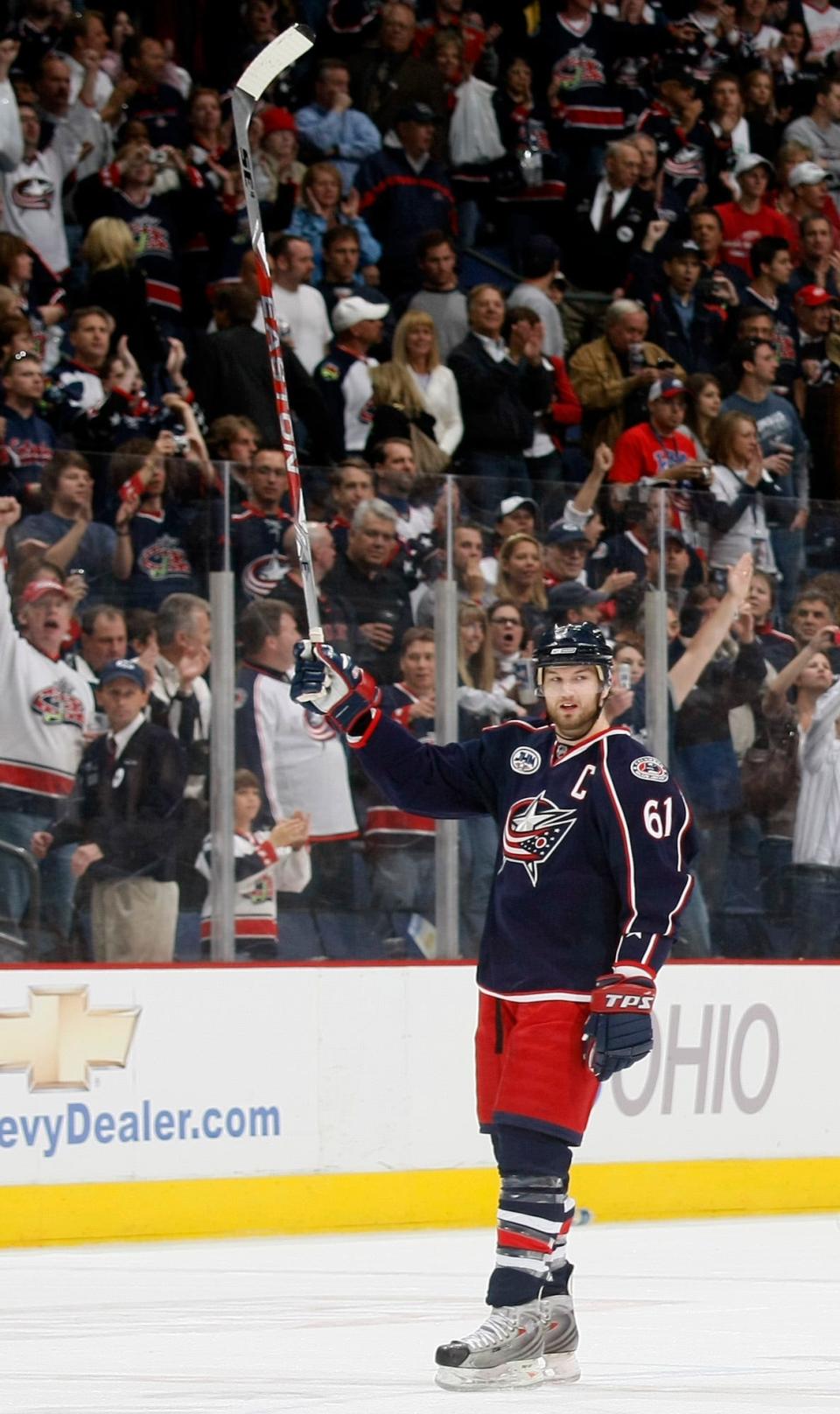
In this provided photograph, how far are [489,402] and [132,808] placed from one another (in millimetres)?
2981

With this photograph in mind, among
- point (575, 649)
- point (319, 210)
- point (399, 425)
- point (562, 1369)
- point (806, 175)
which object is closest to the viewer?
point (562, 1369)

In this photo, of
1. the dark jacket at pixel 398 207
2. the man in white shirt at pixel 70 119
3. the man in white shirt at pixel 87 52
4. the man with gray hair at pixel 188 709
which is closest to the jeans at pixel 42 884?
the man with gray hair at pixel 188 709

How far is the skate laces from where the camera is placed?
4.34 metres

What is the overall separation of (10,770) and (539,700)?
184cm

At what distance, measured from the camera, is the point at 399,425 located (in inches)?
347

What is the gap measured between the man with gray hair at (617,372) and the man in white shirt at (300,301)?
3.95ft

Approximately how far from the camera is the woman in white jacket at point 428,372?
361 inches

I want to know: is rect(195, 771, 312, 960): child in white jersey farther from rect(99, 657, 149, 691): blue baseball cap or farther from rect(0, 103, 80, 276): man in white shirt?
rect(0, 103, 80, 276): man in white shirt

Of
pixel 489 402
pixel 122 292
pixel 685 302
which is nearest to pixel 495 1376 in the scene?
pixel 122 292

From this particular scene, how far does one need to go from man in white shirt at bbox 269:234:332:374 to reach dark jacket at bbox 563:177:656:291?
2040 mm

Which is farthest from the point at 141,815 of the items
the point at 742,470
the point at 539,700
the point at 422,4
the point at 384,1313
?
the point at 422,4

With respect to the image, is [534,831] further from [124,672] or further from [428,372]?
[428,372]

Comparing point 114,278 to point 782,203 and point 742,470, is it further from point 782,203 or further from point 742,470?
point 782,203

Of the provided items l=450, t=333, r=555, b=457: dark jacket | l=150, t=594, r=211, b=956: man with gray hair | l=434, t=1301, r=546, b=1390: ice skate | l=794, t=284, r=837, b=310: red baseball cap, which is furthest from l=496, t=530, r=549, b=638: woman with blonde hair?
l=794, t=284, r=837, b=310: red baseball cap
